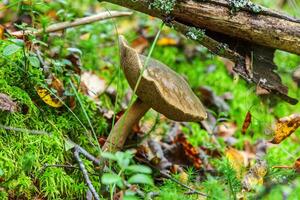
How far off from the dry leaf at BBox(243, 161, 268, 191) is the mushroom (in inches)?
16.2

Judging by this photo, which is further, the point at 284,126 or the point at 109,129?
the point at 109,129

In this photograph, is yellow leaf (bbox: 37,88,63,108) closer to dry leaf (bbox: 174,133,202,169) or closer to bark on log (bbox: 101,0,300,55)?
bark on log (bbox: 101,0,300,55)

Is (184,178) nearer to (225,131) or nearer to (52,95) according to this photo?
(52,95)

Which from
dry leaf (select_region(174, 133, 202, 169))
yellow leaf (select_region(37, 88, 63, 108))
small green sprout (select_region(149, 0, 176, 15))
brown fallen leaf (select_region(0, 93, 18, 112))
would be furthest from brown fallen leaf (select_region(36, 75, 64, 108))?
dry leaf (select_region(174, 133, 202, 169))

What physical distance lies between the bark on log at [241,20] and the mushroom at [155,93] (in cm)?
33

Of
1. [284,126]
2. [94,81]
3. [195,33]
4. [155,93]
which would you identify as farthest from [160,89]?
[94,81]

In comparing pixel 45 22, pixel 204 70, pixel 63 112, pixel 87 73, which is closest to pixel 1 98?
pixel 63 112

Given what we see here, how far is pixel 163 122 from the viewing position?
366cm

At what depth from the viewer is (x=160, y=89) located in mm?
2299

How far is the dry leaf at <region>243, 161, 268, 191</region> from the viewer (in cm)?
248

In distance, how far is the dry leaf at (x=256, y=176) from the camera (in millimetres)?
2477

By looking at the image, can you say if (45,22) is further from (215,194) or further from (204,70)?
(204,70)

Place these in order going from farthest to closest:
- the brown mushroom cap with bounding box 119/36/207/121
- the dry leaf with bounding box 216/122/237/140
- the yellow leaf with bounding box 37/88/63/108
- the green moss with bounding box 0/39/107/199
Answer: the dry leaf with bounding box 216/122/237/140 → the yellow leaf with bounding box 37/88/63/108 → the brown mushroom cap with bounding box 119/36/207/121 → the green moss with bounding box 0/39/107/199

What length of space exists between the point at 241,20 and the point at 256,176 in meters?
0.87
